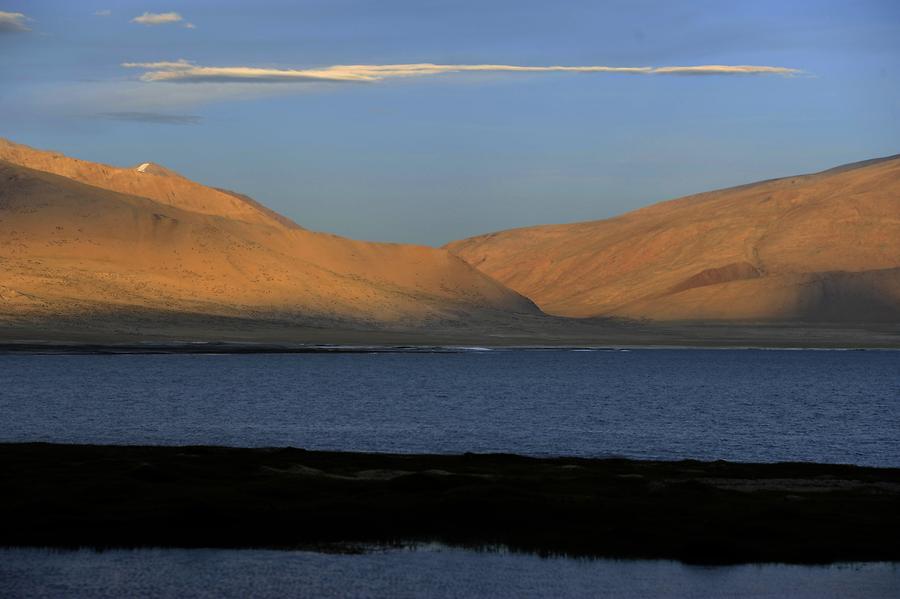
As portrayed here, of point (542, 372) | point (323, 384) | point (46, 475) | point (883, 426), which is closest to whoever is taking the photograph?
point (46, 475)

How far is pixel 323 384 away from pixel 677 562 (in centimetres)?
8489

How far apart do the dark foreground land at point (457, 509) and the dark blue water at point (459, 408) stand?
15.7 meters

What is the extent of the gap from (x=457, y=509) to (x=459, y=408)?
170ft

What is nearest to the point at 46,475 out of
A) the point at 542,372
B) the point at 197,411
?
the point at 197,411

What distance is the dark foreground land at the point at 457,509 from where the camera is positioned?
108 ft

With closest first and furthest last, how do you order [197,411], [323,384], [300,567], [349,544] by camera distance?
1. [300,567]
2. [349,544]
3. [197,411]
4. [323,384]

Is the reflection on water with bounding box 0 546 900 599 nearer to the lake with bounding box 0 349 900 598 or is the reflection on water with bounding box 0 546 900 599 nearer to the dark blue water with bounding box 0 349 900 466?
the lake with bounding box 0 349 900 598

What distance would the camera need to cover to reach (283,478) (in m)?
40.8

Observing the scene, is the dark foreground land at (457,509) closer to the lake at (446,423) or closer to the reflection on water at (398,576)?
the reflection on water at (398,576)

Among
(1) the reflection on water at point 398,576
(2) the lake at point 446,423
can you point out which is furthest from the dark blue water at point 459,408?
(1) the reflection on water at point 398,576

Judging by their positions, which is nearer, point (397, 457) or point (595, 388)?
point (397, 457)

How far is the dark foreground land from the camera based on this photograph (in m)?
32.8

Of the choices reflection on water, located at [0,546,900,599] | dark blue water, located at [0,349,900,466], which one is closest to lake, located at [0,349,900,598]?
reflection on water, located at [0,546,900,599]

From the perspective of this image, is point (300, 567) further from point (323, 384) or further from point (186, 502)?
point (323, 384)
